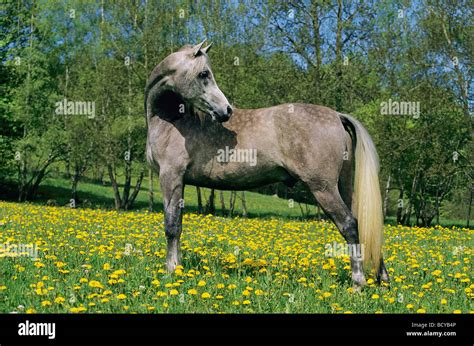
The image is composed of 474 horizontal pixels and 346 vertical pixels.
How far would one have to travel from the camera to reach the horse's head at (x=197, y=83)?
22.2ft

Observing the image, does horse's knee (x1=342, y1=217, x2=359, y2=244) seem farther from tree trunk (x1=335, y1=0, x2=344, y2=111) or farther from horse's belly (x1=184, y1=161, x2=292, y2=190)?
tree trunk (x1=335, y1=0, x2=344, y2=111)

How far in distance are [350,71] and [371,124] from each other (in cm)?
301

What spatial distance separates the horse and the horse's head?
0.01 meters

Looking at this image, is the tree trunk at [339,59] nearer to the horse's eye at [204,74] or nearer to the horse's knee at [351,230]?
the horse's eye at [204,74]

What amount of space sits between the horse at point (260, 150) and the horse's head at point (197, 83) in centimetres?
1

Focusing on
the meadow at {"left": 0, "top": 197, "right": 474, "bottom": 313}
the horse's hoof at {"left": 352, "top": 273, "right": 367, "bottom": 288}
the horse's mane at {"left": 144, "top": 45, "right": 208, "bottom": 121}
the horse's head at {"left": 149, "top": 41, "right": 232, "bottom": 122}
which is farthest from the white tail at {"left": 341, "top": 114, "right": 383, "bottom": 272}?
the horse's mane at {"left": 144, "top": 45, "right": 208, "bottom": 121}

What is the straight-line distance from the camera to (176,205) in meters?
7.31

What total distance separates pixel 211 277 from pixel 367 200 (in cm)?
246

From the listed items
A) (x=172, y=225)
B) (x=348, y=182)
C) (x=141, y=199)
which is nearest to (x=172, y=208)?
(x=172, y=225)

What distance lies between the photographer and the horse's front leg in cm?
721

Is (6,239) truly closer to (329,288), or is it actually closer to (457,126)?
(329,288)

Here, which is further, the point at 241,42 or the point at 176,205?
the point at 241,42
